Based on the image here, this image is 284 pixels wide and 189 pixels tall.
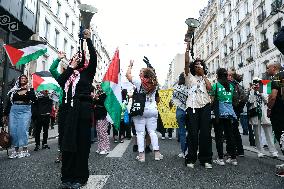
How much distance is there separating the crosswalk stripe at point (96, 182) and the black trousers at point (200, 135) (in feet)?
5.31

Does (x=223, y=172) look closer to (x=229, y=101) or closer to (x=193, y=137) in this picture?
(x=193, y=137)

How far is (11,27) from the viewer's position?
16.6m

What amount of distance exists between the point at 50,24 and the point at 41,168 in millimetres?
21129

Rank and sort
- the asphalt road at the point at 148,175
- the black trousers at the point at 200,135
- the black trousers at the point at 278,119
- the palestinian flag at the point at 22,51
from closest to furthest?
the asphalt road at the point at 148,175 < the black trousers at the point at 278,119 < the black trousers at the point at 200,135 < the palestinian flag at the point at 22,51

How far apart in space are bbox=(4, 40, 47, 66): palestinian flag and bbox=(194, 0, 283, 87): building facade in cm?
1761

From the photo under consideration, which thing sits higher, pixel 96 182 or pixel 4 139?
pixel 4 139

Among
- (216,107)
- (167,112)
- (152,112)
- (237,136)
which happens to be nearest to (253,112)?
(237,136)

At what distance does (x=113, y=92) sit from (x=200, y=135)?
187cm

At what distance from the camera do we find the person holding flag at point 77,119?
11.4 ft

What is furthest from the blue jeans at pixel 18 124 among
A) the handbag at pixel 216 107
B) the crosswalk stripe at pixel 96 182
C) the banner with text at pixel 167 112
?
the banner with text at pixel 167 112

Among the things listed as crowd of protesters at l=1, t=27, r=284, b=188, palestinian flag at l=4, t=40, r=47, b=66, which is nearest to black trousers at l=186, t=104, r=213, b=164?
crowd of protesters at l=1, t=27, r=284, b=188

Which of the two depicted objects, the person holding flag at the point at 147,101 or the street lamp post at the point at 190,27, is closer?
the street lamp post at the point at 190,27

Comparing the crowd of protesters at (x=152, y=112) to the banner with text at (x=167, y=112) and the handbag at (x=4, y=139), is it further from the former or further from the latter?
the banner with text at (x=167, y=112)

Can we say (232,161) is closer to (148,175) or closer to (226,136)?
(226,136)
